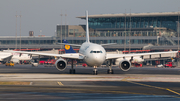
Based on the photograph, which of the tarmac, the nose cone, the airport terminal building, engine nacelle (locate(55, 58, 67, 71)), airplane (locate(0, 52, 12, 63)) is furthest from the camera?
the airport terminal building

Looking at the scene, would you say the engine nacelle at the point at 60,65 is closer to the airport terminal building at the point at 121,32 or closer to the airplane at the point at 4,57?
the airplane at the point at 4,57

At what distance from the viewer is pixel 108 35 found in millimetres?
162500

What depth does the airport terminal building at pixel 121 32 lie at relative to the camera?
503 feet

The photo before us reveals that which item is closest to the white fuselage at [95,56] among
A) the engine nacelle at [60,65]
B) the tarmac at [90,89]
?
the engine nacelle at [60,65]

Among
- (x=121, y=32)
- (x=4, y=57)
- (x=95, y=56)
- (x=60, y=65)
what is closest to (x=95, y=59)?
(x=95, y=56)

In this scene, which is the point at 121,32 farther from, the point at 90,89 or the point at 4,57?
the point at 90,89

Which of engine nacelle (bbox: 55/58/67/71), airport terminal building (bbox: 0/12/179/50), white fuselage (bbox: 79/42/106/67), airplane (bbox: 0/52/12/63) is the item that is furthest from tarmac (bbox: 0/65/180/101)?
airport terminal building (bbox: 0/12/179/50)

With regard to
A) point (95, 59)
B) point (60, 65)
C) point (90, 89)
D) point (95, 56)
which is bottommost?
point (90, 89)

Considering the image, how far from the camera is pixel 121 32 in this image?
160875mm

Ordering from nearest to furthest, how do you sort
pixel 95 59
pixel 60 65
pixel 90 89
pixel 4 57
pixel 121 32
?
pixel 90 89
pixel 95 59
pixel 60 65
pixel 4 57
pixel 121 32

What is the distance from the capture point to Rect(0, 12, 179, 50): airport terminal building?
153250mm

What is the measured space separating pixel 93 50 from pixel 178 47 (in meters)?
92.0

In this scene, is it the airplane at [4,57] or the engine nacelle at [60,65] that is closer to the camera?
the engine nacelle at [60,65]

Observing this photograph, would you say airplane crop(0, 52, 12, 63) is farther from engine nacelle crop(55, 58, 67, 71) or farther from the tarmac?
the tarmac
